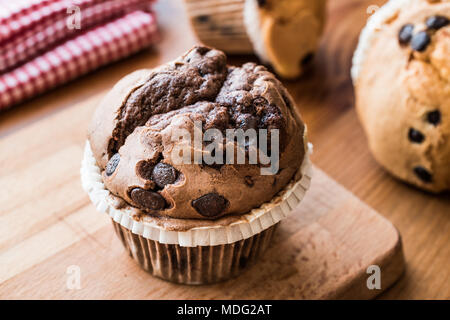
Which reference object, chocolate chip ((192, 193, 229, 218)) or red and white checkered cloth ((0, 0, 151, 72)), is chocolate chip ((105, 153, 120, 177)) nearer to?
chocolate chip ((192, 193, 229, 218))

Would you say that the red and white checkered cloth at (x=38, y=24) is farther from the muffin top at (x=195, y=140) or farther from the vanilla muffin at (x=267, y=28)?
the muffin top at (x=195, y=140)

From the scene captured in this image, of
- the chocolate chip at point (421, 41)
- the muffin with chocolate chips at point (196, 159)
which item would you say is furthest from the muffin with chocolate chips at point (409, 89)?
the muffin with chocolate chips at point (196, 159)

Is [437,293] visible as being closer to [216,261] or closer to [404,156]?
[404,156]

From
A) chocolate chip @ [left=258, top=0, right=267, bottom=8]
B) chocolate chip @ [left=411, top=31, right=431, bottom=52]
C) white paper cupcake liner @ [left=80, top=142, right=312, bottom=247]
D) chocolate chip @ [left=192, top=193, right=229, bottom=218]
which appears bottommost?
white paper cupcake liner @ [left=80, top=142, right=312, bottom=247]

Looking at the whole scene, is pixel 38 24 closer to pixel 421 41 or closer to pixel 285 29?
pixel 285 29

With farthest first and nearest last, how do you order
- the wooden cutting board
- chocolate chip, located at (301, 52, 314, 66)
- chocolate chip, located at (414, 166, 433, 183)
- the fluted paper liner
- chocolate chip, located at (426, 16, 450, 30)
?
chocolate chip, located at (301, 52, 314, 66) → the fluted paper liner → chocolate chip, located at (414, 166, 433, 183) → chocolate chip, located at (426, 16, 450, 30) → the wooden cutting board

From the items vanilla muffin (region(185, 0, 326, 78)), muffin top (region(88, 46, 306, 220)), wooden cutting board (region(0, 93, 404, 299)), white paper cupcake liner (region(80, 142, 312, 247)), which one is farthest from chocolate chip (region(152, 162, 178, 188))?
vanilla muffin (region(185, 0, 326, 78))

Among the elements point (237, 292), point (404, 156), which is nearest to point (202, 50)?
point (237, 292)
